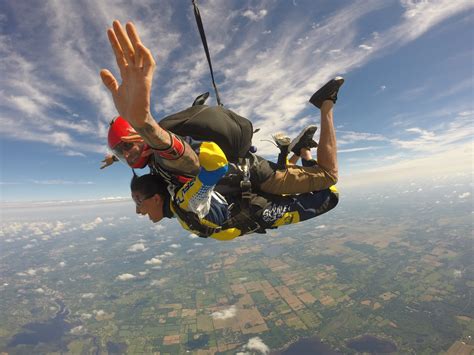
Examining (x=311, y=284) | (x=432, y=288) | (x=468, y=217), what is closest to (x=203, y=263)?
(x=311, y=284)

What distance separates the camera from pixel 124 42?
120cm

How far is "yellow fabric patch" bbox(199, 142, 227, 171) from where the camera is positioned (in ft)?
5.51

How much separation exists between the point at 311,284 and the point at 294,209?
73.3 metres

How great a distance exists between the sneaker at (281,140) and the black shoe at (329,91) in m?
0.53

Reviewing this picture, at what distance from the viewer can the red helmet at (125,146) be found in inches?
88.1

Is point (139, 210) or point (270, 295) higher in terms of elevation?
point (139, 210)

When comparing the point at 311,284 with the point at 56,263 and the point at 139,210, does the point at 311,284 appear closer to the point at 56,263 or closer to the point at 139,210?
the point at 139,210

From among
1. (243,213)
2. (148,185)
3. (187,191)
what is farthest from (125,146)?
(243,213)

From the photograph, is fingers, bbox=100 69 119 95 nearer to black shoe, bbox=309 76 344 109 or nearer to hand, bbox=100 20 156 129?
hand, bbox=100 20 156 129

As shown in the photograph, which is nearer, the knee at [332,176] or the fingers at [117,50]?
the fingers at [117,50]

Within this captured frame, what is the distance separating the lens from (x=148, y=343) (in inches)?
1889

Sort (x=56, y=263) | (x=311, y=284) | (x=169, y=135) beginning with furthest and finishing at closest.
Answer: (x=56, y=263), (x=311, y=284), (x=169, y=135)

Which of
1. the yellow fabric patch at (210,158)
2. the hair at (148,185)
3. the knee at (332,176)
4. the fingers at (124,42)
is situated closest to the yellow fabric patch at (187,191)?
the yellow fabric patch at (210,158)

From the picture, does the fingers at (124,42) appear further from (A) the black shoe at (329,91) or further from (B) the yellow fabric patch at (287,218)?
(B) the yellow fabric patch at (287,218)
